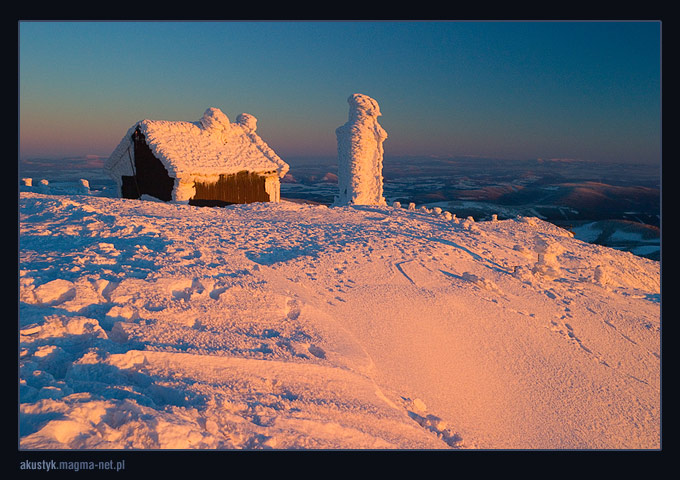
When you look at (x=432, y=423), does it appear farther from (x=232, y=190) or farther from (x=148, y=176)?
(x=148, y=176)

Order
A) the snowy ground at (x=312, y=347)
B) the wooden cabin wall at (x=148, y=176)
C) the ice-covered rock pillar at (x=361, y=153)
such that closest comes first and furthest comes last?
the snowy ground at (x=312, y=347), the wooden cabin wall at (x=148, y=176), the ice-covered rock pillar at (x=361, y=153)

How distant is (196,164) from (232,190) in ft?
7.44

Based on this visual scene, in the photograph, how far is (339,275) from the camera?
780 cm

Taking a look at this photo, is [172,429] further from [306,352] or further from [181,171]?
[181,171]

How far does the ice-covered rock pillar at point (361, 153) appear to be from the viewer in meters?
21.2

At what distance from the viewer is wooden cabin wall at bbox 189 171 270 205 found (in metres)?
18.7

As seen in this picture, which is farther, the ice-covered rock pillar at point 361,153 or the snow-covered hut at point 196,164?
the ice-covered rock pillar at point 361,153

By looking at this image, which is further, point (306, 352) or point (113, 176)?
point (113, 176)

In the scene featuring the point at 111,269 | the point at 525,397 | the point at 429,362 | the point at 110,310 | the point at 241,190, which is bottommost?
the point at 525,397

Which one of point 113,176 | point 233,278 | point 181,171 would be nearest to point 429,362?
point 233,278

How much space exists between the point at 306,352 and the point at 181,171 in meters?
14.6

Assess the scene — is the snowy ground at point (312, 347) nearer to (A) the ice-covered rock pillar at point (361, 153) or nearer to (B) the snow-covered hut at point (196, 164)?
(B) the snow-covered hut at point (196, 164)

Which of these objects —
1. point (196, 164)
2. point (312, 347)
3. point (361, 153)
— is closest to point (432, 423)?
point (312, 347)

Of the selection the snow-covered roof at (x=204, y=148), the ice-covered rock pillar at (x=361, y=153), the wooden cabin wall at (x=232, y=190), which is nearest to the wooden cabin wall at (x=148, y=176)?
the snow-covered roof at (x=204, y=148)
